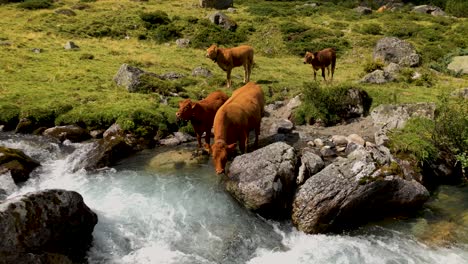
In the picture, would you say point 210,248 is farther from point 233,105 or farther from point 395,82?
point 395,82

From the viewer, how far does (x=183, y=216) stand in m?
13.0

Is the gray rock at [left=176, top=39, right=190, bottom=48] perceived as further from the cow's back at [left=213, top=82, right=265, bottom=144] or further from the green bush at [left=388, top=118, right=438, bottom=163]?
the green bush at [left=388, top=118, right=438, bottom=163]

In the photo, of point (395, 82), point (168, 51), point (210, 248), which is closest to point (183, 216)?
point (210, 248)

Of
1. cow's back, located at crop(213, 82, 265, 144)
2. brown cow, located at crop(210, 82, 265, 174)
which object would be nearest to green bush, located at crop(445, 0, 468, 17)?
cow's back, located at crop(213, 82, 265, 144)

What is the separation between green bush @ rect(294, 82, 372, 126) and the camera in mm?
21564

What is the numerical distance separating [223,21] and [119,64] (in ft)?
72.3

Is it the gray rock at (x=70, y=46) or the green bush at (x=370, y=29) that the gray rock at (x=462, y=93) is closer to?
the green bush at (x=370, y=29)

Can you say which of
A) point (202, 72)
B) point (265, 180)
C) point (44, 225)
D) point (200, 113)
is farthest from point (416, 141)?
point (202, 72)

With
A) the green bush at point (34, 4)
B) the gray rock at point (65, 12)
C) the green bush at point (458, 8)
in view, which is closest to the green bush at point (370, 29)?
the green bush at point (458, 8)

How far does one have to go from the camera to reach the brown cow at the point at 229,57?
27953 mm

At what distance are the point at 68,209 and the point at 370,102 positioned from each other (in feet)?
55.6

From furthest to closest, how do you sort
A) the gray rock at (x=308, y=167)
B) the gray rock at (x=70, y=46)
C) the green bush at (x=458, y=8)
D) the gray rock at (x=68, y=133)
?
1. the green bush at (x=458, y=8)
2. the gray rock at (x=70, y=46)
3. the gray rock at (x=68, y=133)
4. the gray rock at (x=308, y=167)

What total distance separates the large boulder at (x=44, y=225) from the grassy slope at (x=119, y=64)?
354 inches

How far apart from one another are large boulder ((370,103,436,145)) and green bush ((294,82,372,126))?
153 centimetres
